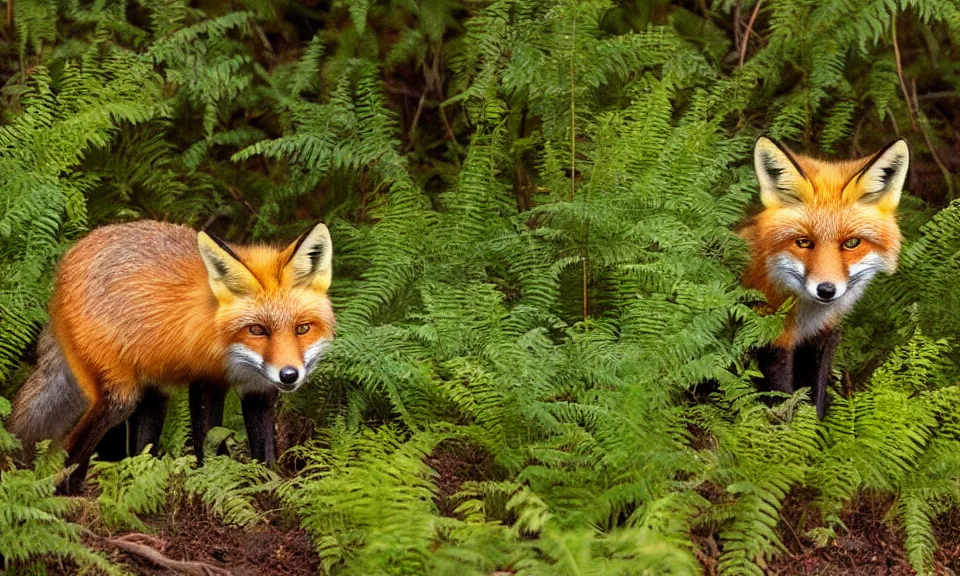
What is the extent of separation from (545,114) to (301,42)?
3029 mm

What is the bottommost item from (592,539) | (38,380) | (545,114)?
(38,380)

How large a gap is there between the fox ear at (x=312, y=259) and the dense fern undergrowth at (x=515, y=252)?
35 cm

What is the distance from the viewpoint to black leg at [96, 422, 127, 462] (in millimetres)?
5633

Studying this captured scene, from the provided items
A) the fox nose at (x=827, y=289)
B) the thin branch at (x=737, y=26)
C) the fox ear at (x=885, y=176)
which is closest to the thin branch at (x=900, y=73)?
the thin branch at (x=737, y=26)

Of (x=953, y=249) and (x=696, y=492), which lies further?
(x=953, y=249)

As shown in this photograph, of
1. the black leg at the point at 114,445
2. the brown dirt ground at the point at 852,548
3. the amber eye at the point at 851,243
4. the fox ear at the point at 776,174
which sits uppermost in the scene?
the fox ear at the point at 776,174

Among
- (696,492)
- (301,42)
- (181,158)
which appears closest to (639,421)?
(696,492)

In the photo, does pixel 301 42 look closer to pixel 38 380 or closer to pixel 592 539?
pixel 38 380

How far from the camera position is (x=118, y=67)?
23.9ft

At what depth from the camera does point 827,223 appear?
5.35m

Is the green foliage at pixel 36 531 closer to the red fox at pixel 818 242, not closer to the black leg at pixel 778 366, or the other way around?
the black leg at pixel 778 366

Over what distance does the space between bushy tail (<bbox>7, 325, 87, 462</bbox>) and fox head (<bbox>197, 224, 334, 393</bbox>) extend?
927mm

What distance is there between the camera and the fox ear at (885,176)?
538 cm

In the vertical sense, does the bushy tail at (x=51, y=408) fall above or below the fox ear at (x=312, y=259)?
below
